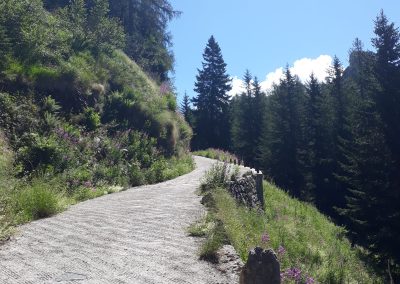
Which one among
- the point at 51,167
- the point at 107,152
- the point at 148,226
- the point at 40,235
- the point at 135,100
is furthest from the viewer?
the point at 135,100

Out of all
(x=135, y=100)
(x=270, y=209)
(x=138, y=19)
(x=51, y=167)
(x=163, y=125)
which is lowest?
(x=270, y=209)

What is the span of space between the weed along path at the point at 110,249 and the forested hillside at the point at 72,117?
0.60 m

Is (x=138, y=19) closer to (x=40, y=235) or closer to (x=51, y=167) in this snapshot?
(x=51, y=167)

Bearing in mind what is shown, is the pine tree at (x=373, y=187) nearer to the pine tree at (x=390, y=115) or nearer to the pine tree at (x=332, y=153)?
the pine tree at (x=390, y=115)

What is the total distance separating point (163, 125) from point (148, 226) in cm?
1062

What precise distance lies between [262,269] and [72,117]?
10.8m

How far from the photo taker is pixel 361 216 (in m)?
16.2

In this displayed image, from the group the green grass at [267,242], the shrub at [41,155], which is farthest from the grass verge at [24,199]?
the green grass at [267,242]

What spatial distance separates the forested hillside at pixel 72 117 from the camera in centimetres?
924

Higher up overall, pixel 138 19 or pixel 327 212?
pixel 138 19

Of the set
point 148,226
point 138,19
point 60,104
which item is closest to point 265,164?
point 138,19

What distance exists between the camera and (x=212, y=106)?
171 ft

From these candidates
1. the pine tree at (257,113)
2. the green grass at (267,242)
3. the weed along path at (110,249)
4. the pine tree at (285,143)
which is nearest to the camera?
the weed along path at (110,249)

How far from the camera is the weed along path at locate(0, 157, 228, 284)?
14.7ft
